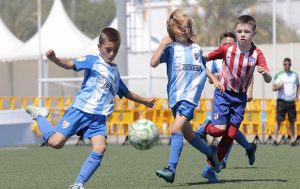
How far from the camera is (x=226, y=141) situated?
1129 centimetres

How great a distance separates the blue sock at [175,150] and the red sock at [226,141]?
81cm

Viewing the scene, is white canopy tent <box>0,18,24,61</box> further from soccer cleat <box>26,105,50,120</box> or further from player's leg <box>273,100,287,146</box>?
soccer cleat <box>26,105,50,120</box>

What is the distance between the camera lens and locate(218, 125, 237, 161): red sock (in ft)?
36.8

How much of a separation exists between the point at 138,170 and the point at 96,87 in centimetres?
381

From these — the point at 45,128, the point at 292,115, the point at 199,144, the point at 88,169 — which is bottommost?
the point at 292,115

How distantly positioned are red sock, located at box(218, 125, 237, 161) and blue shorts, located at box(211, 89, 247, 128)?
7 centimetres

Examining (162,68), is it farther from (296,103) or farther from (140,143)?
(140,143)

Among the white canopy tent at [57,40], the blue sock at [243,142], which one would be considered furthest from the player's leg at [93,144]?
the white canopy tent at [57,40]

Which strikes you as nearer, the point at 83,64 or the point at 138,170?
the point at 83,64

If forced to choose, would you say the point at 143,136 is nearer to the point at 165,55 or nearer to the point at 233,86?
the point at 165,55

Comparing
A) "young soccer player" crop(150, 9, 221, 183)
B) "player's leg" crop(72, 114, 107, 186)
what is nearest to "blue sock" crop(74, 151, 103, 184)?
"player's leg" crop(72, 114, 107, 186)

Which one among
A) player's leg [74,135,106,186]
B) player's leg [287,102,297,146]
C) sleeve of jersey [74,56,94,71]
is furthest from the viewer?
player's leg [287,102,297,146]

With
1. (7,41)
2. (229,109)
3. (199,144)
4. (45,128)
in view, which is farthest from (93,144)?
(7,41)

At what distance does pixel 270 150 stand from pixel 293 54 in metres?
6.43
